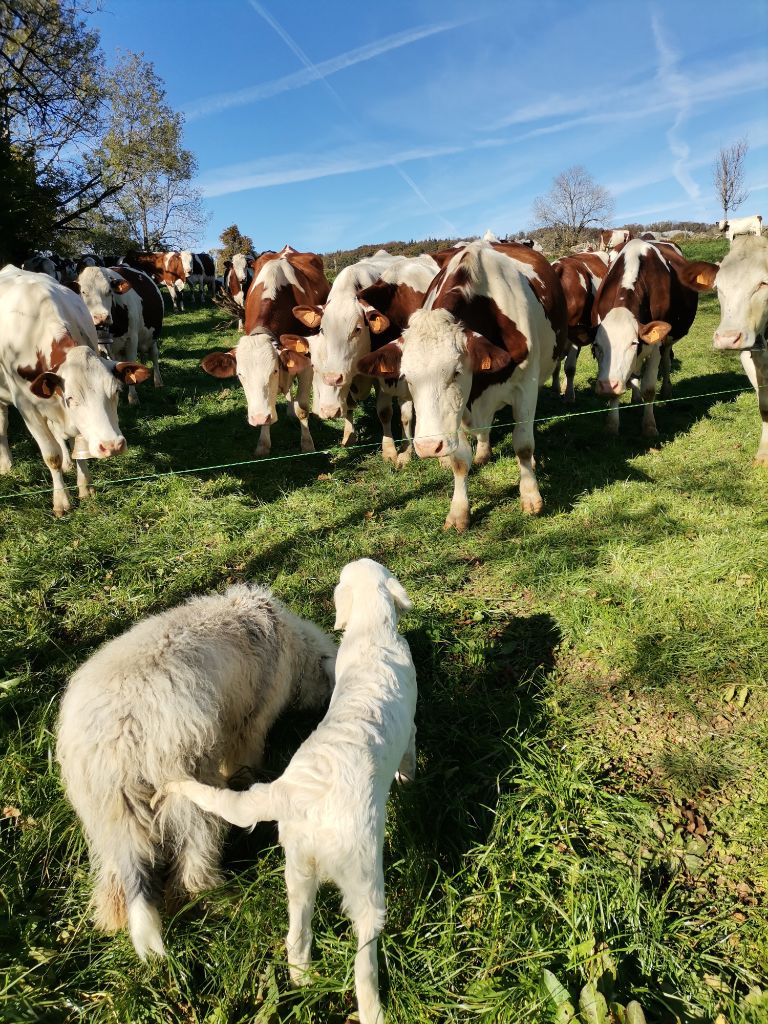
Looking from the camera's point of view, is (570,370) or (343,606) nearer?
(343,606)

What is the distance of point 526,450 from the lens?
534cm

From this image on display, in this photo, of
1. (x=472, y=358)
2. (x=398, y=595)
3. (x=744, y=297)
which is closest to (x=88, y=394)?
(x=472, y=358)

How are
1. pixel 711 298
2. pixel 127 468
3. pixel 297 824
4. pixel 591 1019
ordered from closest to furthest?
pixel 591 1019
pixel 297 824
pixel 127 468
pixel 711 298

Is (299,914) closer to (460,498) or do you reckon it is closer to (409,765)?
(409,765)

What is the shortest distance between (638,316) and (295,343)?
4.07m

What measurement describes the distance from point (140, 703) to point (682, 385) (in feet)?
32.5

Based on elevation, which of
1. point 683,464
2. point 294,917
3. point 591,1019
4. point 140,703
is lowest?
point 591,1019

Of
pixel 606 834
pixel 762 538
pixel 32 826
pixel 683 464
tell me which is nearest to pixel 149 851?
pixel 32 826

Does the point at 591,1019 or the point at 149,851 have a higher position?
the point at 149,851

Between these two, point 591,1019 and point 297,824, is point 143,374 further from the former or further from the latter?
point 591,1019

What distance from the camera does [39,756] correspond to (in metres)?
2.79

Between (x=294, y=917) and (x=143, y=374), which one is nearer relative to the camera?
(x=294, y=917)

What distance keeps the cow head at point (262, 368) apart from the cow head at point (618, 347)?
3.50 meters

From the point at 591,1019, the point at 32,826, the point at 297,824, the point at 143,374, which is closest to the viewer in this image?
the point at 591,1019
